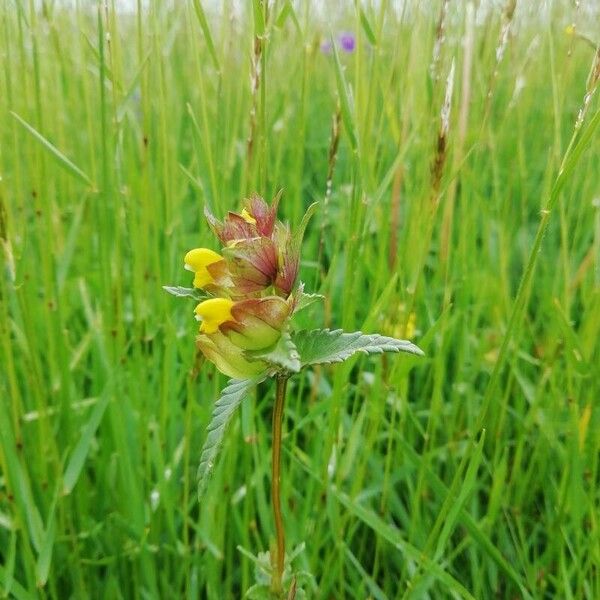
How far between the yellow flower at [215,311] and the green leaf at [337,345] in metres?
0.06

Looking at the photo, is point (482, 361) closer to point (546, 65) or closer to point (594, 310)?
point (594, 310)

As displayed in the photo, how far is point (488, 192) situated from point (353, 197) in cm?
105

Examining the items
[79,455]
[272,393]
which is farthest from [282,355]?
[272,393]

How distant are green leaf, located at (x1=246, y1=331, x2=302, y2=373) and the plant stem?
3 centimetres

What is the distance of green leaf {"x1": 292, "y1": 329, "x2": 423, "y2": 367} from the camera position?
0.46 meters

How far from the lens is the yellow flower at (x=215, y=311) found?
0.47 meters

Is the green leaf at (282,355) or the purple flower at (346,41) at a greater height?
the purple flower at (346,41)

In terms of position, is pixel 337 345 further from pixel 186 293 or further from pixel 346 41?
pixel 346 41

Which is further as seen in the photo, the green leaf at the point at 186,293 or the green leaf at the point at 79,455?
the green leaf at the point at 79,455

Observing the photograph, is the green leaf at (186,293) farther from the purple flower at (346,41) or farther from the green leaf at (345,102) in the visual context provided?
the purple flower at (346,41)

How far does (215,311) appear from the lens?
47 cm

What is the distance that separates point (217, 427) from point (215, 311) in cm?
8

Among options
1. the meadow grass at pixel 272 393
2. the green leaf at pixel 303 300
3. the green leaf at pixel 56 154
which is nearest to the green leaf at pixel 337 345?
the green leaf at pixel 303 300

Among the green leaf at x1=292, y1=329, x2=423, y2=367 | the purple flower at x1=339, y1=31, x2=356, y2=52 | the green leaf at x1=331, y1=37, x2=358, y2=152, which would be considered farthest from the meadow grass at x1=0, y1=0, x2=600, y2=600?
the purple flower at x1=339, y1=31, x2=356, y2=52
